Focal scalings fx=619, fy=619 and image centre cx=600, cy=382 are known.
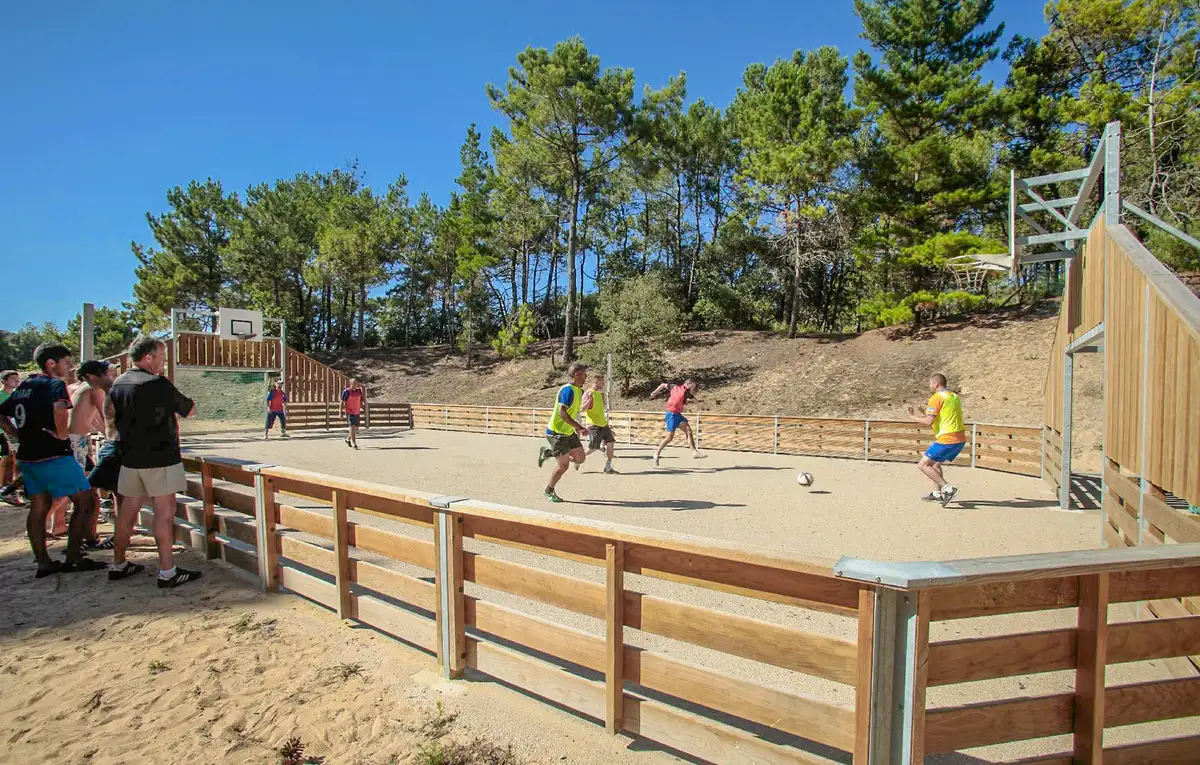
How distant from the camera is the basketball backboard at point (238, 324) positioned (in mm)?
21969

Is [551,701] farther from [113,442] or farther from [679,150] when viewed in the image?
[679,150]

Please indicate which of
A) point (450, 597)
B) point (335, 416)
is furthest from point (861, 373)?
point (450, 597)

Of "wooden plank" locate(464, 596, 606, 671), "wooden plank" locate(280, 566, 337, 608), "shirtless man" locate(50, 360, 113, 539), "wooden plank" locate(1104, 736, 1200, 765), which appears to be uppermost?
"shirtless man" locate(50, 360, 113, 539)

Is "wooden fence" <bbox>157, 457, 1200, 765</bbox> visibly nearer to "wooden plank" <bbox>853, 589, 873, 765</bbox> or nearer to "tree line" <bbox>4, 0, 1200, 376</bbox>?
"wooden plank" <bbox>853, 589, 873, 765</bbox>

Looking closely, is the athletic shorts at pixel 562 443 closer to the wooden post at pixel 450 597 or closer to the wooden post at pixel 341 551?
the wooden post at pixel 341 551

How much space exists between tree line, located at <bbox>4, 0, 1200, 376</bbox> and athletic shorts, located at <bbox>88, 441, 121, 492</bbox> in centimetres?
2151

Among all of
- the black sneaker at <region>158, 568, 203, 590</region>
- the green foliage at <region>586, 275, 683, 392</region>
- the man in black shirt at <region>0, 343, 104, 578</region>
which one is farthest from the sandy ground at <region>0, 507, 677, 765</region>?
the green foliage at <region>586, 275, 683, 392</region>

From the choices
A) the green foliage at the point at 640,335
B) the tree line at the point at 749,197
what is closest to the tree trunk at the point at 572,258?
the tree line at the point at 749,197

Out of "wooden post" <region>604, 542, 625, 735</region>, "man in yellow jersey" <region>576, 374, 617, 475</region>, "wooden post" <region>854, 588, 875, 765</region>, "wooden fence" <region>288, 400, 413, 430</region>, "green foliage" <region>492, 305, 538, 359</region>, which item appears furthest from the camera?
"green foliage" <region>492, 305, 538, 359</region>

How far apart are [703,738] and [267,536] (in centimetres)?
362

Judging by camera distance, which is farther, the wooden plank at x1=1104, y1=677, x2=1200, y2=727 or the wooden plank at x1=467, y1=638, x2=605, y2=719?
the wooden plank at x1=467, y1=638, x2=605, y2=719

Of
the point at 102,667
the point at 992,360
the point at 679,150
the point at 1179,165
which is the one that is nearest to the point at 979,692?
the point at 102,667

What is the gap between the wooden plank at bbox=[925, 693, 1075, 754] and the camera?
78.2 inches

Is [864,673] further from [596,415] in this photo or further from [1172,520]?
[596,415]
